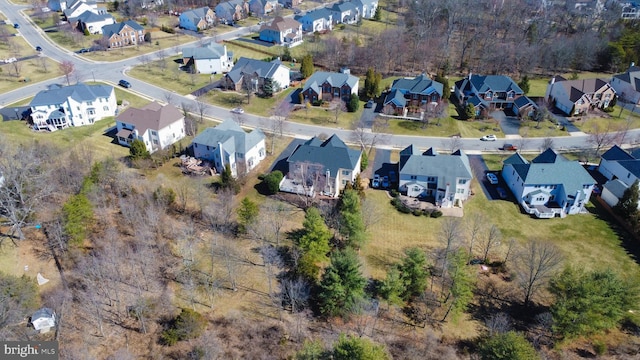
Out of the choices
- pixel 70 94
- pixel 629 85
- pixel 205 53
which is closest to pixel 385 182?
pixel 70 94

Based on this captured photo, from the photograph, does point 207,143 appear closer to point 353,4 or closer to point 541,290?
point 541,290

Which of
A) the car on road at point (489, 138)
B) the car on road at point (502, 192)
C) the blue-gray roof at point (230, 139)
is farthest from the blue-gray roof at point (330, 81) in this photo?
the car on road at point (502, 192)

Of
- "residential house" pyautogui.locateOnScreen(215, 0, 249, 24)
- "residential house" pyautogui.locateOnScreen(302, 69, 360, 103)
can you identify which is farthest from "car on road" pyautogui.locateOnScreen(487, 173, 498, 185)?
"residential house" pyautogui.locateOnScreen(215, 0, 249, 24)

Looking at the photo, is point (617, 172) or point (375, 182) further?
point (617, 172)

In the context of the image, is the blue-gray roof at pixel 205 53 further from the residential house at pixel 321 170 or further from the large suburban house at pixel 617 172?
the large suburban house at pixel 617 172

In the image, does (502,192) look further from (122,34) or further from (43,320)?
(122,34)

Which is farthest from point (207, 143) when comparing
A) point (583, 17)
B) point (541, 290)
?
point (583, 17)

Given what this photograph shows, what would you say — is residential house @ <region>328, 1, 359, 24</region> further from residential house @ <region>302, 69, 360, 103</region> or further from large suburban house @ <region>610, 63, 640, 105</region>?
large suburban house @ <region>610, 63, 640, 105</region>
